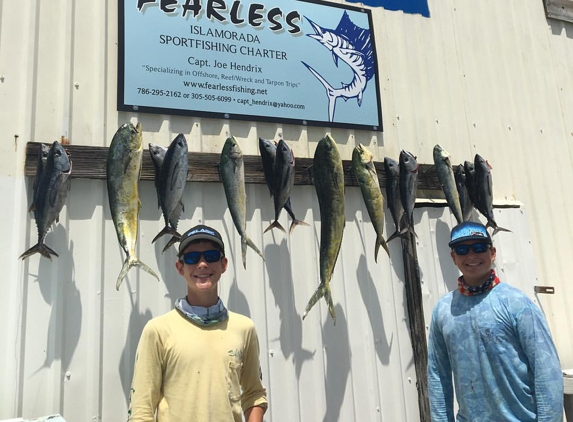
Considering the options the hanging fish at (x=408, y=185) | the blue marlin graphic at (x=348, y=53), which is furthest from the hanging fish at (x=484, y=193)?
the blue marlin graphic at (x=348, y=53)

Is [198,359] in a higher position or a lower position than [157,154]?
lower

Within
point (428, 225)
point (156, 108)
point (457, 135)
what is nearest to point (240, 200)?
point (156, 108)

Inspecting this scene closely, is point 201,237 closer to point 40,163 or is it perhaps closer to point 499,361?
point 40,163

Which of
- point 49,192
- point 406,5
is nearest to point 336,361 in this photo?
point 49,192

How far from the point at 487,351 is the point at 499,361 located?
0.06 metres

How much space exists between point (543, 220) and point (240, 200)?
10.3 ft

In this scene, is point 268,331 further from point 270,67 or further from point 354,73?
point 354,73

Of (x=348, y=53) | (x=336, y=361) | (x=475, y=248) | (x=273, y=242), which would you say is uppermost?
(x=348, y=53)

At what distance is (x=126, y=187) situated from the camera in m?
2.45

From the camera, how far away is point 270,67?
344cm

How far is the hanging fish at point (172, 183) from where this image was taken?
256 centimetres

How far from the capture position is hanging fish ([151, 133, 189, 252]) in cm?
256

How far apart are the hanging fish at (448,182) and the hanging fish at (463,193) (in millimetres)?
199

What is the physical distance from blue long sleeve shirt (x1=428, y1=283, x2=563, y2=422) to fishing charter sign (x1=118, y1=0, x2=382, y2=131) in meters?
1.97
